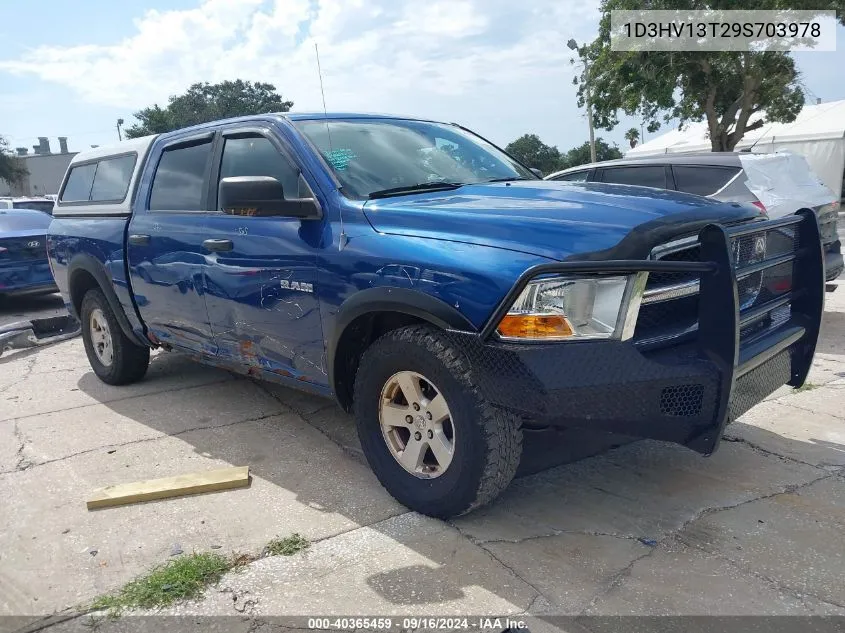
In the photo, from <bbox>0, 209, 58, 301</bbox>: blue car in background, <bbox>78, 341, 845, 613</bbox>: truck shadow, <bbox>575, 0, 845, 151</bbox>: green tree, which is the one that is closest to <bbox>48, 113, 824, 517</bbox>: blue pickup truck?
<bbox>78, 341, 845, 613</bbox>: truck shadow

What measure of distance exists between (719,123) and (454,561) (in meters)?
20.5

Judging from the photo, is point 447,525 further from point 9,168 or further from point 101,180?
point 9,168

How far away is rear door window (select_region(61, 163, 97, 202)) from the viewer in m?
5.79

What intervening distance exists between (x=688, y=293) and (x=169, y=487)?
2677 millimetres

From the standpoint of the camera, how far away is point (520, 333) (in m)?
2.68

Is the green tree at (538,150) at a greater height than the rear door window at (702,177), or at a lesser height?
greater

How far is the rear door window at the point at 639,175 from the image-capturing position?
24.4ft

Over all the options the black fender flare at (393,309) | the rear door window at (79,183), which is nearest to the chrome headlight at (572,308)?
the black fender flare at (393,309)

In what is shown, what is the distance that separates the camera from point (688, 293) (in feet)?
9.52

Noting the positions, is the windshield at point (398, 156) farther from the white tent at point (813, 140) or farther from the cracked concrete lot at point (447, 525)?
the white tent at point (813, 140)

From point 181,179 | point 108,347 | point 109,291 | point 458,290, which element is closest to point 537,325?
point 458,290

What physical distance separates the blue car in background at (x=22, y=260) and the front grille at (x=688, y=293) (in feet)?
29.2

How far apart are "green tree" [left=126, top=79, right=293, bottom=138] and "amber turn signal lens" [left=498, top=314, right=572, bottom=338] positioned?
53364 mm

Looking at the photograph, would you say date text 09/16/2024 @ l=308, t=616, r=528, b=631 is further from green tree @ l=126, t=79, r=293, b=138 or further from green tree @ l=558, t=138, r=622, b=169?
green tree @ l=126, t=79, r=293, b=138
